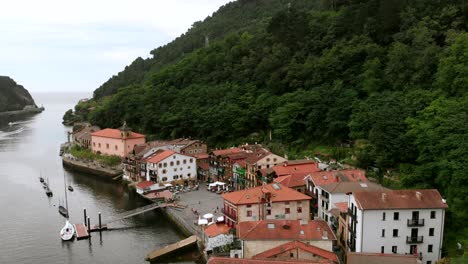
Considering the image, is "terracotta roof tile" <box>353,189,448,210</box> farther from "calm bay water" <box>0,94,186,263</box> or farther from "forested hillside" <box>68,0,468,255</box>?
"calm bay water" <box>0,94,186,263</box>

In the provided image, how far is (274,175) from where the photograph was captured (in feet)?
134

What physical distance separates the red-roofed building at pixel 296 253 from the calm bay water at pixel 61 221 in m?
10.9

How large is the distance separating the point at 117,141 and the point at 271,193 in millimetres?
36190

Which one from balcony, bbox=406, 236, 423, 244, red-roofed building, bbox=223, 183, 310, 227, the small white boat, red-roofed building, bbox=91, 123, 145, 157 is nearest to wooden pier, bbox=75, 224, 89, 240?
the small white boat

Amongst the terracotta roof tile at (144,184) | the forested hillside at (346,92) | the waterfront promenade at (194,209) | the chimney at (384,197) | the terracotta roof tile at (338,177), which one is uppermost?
the forested hillside at (346,92)

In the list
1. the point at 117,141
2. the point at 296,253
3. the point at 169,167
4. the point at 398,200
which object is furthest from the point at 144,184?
the point at 398,200

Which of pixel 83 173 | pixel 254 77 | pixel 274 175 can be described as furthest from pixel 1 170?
pixel 274 175

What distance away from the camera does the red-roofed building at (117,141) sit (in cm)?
6319

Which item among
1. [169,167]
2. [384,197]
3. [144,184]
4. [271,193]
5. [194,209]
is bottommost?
[194,209]

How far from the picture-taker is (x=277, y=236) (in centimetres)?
2705

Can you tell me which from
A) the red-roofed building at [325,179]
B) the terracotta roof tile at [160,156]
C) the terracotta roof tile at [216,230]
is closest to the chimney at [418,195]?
the red-roofed building at [325,179]

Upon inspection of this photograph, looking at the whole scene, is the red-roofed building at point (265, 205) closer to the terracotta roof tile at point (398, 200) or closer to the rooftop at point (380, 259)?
the terracotta roof tile at point (398, 200)

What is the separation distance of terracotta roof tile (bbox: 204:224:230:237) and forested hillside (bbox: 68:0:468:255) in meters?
13.8

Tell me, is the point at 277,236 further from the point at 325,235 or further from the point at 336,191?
the point at 336,191
